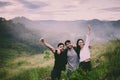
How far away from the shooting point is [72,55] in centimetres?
1080

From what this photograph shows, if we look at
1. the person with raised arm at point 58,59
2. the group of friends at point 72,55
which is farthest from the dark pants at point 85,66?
the person with raised arm at point 58,59

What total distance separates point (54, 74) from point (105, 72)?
2.16 metres

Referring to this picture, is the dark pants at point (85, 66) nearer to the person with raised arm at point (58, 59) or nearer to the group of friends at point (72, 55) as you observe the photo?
the group of friends at point (72, 55)

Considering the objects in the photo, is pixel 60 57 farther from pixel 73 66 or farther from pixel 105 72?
pixel 105 72

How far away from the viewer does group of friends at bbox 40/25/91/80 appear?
10.6 metres

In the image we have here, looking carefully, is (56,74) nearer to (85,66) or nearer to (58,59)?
(58,59)

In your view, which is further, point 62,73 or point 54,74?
point 62,73

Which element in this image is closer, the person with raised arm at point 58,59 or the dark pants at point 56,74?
the person with raised arm at point 58,59

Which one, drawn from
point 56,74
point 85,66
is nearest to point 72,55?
point 85,66

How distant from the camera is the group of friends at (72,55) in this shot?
10648 millimetres

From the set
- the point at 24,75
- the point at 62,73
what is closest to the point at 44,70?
the point at 24,75

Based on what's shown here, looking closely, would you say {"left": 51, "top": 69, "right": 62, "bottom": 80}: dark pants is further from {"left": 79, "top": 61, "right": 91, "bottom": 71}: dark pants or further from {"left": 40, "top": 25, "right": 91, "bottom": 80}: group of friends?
{"left": 79, "top": 61, "right": 91, "bottom": 71}: dark pants

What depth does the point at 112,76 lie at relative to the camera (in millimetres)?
10219

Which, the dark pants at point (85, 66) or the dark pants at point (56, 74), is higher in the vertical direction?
the dark pants at point (85, 66)
